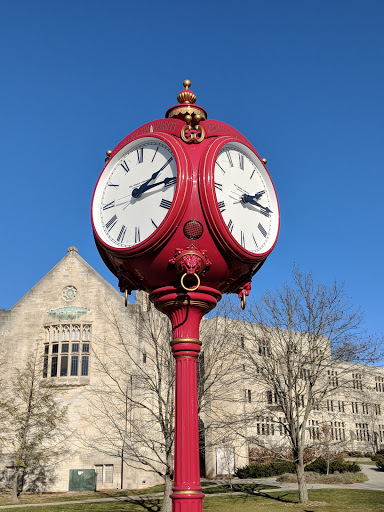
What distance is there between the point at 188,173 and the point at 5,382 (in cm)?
2506

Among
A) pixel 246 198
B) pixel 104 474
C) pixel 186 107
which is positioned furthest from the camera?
pixel 104 474

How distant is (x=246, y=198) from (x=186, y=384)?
183cm

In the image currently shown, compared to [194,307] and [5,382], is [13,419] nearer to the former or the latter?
[5,382]

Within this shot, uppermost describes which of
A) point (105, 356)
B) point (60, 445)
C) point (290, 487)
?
point (105, 356)

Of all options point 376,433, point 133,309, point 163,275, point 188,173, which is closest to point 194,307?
point 163,275

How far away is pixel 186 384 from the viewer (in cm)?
484

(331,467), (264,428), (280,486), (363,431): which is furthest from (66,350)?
(363,431)

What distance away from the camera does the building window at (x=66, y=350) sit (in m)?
26.5

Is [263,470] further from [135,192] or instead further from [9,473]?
[135,192]

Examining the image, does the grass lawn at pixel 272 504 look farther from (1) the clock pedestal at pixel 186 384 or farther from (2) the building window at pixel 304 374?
(1) the clock pedestal at pixel 186 384

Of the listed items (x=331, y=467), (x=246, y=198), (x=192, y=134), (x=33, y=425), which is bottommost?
(x=331, y=467)

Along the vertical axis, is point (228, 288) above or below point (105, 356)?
below

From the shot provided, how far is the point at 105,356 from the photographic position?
2634cm

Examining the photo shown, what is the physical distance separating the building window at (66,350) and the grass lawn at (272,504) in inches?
295
